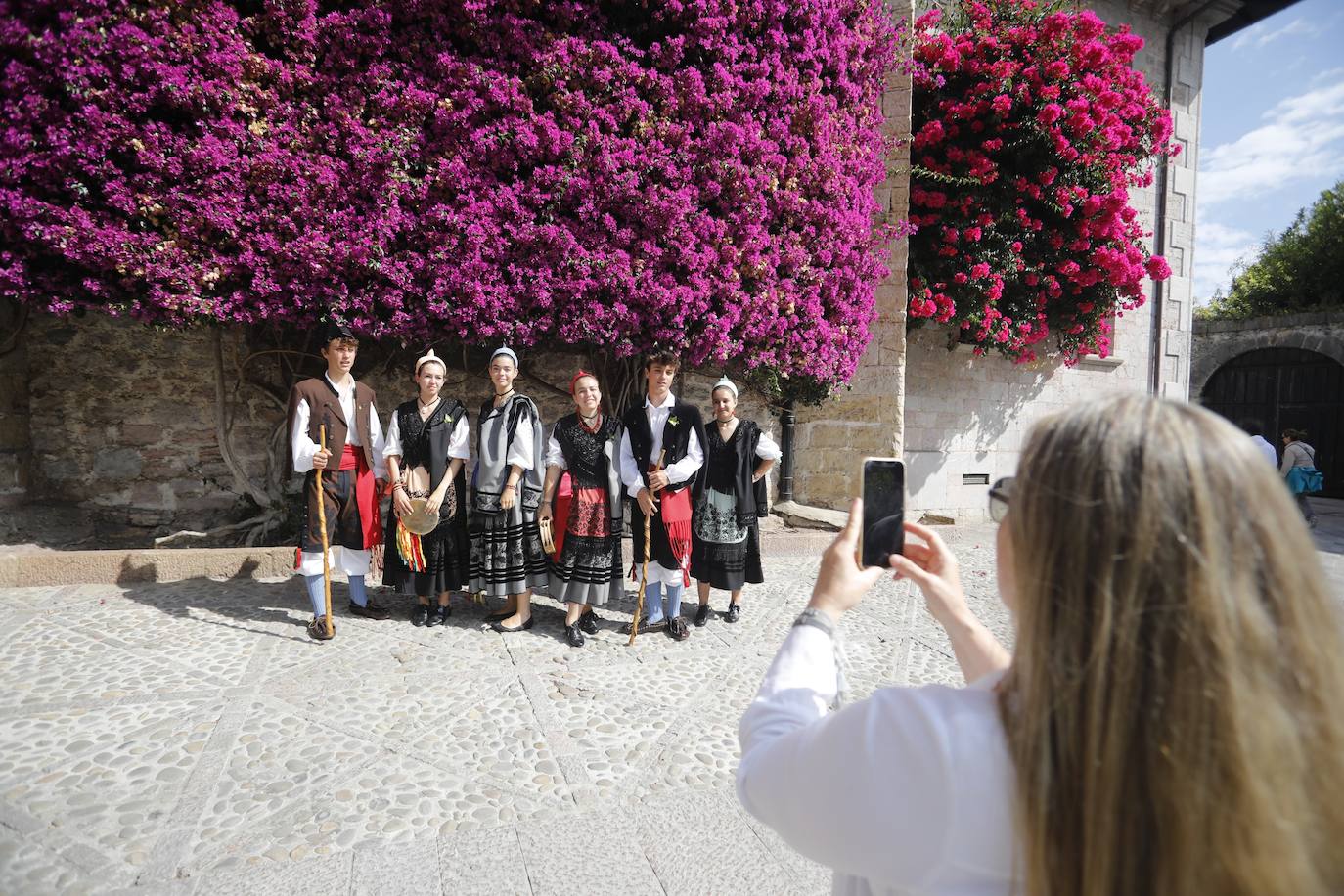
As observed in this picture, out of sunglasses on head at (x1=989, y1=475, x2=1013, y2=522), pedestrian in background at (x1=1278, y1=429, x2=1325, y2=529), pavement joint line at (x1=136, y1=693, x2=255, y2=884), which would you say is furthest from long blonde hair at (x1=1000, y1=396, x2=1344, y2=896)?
pedestrian in background at (x1=1278, y1=429, x2=1325, y2=529)

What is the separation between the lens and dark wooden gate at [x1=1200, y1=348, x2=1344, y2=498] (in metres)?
13.4

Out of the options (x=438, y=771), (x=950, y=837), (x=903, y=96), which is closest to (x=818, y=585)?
(x=950, y=837)

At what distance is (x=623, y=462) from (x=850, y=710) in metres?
3.86

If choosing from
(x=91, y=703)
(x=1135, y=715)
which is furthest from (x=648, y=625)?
(x=1135, y=715)

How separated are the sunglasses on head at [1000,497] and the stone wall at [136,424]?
21.3 feet

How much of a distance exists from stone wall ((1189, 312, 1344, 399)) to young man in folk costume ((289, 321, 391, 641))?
1730 cm

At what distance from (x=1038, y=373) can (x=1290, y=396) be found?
28.7ft

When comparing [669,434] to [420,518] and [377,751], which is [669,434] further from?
[377,751]

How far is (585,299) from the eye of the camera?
18.6ft

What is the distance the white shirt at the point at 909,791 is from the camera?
2.41ft

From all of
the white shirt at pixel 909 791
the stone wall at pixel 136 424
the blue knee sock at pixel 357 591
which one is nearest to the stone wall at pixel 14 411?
the stone wall at pixel 136 424

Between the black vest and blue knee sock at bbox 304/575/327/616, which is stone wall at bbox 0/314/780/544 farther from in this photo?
the black vest

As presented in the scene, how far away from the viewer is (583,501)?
4.52 m

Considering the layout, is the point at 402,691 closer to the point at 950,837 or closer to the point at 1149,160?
the point at 950,837
